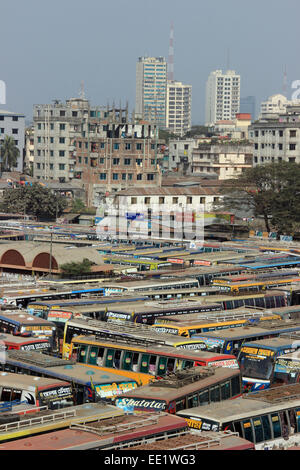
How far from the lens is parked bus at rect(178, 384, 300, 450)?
1530 cm

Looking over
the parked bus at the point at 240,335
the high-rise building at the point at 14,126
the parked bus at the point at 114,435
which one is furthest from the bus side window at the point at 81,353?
the high-rise building at the point at 14,126

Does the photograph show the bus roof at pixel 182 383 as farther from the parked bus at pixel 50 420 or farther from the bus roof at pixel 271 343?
the bus roof at pixel 271 343

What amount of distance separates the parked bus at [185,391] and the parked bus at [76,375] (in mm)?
1133

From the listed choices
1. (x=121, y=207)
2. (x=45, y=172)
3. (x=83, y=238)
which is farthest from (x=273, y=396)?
(x=45, y=172)

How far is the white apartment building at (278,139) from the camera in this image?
85562 mm

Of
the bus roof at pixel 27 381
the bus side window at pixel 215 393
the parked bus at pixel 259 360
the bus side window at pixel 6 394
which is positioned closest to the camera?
the bus roof at pixel 27 381

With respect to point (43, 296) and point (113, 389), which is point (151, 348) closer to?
point (113, 389)

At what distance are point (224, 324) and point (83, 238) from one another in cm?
2732

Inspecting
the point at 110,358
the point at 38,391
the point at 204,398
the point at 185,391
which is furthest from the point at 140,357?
the point at 38,391

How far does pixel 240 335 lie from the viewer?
23.9 metres

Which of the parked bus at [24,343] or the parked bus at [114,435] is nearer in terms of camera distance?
the parked bus at [114,435]

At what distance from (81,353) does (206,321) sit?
477 centimetres
